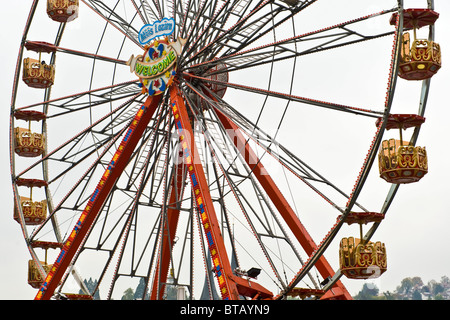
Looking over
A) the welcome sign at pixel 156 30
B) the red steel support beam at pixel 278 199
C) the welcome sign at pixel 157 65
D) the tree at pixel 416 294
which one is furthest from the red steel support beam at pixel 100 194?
the tree at pixel 416 294

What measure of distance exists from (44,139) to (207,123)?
6439 millimetres

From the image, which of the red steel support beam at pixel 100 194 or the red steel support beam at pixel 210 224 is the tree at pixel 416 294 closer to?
the red steel support beam at pixel 100 194

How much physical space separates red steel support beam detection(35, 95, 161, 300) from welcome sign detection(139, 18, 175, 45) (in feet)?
5.71

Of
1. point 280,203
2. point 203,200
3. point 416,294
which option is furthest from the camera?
point 416,294

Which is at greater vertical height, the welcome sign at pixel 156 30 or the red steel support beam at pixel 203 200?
the welcome sign at pixel 156 30

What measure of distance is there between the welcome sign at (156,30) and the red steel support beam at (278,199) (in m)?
2.62

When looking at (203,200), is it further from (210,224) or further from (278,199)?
(278,199)

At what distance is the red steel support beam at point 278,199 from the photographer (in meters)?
21.4

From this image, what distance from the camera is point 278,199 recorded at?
22.2 metres

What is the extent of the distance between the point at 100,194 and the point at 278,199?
5.08 metres

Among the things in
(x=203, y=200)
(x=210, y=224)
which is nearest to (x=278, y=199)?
(x=203, y=200)

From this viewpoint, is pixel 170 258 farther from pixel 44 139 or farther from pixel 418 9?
pixel 418 9

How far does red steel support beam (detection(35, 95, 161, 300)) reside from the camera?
22984 millimetres

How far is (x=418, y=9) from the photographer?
1856 centimetres
